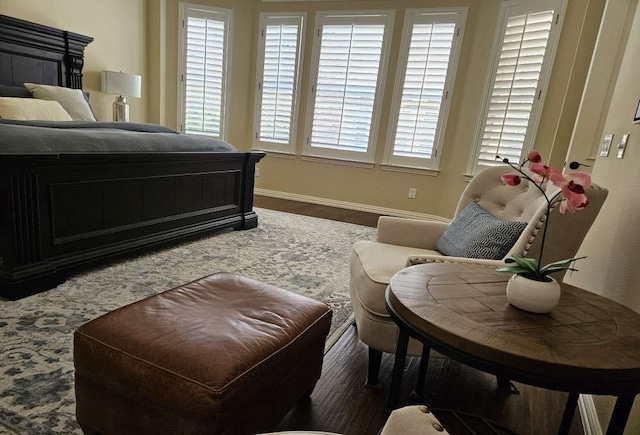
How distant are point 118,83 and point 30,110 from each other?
1506mm

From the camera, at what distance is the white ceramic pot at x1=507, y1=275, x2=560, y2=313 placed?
991 millimetres

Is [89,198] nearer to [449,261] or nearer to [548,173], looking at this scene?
[449,261]

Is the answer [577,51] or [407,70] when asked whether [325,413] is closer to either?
[577,51]

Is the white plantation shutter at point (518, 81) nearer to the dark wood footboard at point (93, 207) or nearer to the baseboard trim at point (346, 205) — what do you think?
the baseboard trim at point (346, 205)

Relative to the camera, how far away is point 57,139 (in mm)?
2135

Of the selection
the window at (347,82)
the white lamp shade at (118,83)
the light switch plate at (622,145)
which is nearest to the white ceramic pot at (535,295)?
the light switch plate at (622,145)

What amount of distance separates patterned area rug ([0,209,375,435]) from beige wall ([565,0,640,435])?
1221mm

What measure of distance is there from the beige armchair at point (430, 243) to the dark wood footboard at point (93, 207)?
5.41 ft

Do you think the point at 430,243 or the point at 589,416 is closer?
the point at 589,416

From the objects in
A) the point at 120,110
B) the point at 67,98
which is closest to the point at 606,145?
the point at 67,98

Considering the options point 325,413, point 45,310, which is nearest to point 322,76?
point 45,310

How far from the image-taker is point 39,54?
154 inches

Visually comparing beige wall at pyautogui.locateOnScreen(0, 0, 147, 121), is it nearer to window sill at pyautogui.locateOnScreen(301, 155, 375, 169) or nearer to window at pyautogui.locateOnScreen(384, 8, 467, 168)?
window sill at pyautogui.locateOnScreen(301, 155, 375, 169)

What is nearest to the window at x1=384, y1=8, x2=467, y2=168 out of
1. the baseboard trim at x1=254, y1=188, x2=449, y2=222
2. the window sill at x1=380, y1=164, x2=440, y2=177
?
the window sill at x1=380, y1=164, x2=440, y2=177
